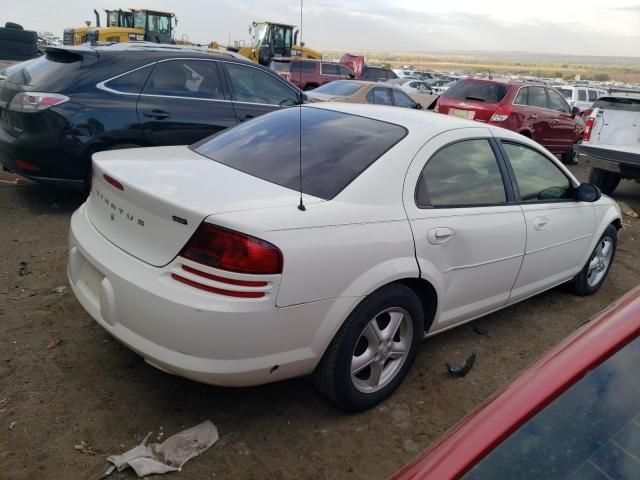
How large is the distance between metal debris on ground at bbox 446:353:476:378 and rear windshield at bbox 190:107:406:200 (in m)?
1.40

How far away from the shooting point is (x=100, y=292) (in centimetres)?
268

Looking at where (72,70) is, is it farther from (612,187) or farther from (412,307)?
(612,187)

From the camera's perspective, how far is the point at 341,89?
41.1ft

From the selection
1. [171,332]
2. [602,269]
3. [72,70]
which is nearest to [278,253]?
[171,332]

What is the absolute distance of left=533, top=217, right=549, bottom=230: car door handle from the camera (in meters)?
3.71

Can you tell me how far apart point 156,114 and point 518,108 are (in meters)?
7.27

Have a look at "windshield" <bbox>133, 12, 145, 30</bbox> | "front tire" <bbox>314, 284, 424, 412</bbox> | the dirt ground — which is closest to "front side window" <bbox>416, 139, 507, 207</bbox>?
"front tire" <bbox>314, 284, 424, 412</bbox>

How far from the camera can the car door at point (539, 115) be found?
10797 millimetres

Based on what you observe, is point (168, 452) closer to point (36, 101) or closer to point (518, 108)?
point (36, 101)

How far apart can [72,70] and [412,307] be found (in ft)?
13.9

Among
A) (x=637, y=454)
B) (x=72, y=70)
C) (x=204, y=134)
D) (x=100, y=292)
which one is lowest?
(x=100, y=292)

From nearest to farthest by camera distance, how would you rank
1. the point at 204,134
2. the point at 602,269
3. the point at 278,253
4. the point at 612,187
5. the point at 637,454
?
the point at 637,454, the point at 278,253, the point at 602,269, the point at 204,134, the point at 612,187

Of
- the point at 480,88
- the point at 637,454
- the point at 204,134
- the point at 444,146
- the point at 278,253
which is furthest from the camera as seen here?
the point at 480,88

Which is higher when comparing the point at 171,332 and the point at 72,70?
the point at 72,70
